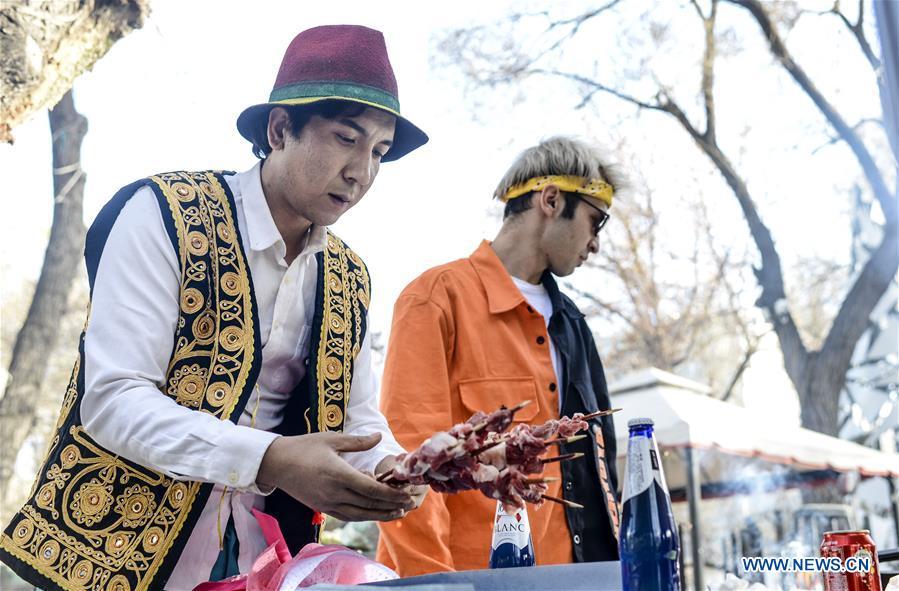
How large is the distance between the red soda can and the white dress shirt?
798 mm

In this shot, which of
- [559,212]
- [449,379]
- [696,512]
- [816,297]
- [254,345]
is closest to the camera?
[254,345]

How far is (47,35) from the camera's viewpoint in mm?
4727

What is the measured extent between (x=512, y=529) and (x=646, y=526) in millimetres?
559

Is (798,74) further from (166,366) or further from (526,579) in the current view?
(526,579)

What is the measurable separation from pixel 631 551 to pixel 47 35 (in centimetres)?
467

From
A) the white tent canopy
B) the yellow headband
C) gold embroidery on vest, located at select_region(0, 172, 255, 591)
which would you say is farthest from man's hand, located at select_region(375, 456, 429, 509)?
the white tent canopy

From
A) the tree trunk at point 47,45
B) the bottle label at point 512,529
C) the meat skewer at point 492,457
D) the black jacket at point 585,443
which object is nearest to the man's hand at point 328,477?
the meat skewer at point 492,457

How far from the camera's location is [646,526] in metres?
1.10

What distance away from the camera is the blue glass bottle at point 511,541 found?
160cm

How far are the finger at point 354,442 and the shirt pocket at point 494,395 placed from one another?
3.58 ft

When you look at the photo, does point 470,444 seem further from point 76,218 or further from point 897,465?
point 897,465

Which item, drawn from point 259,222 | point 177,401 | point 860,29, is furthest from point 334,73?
point 860,29

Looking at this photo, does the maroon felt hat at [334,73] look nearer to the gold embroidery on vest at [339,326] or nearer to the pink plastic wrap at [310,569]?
the gold embroidery on vest at [339,326]

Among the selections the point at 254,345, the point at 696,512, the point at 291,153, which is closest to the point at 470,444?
the point at 254,345
